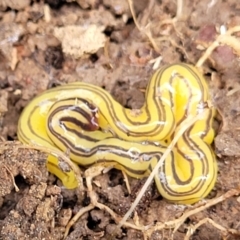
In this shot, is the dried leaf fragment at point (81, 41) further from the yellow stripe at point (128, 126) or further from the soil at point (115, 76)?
the yellow stripe at point (128, 126)

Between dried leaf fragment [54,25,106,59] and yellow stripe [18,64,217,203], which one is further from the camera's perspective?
dried leaf fragment [54,25,106,59]

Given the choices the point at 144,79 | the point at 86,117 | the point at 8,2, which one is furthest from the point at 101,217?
the point at 8,2

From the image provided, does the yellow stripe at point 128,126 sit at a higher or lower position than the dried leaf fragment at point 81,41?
lower

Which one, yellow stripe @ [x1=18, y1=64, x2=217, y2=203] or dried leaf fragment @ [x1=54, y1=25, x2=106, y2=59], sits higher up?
dried leaf fragment @ [x1=54, y1=25, x2=106, y2=59]

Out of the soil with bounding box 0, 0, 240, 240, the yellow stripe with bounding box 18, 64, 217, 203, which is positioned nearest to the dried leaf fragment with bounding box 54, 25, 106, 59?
the soil with bounding box 0, 0, 240, 240

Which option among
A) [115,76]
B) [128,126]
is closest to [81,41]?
[115,76]

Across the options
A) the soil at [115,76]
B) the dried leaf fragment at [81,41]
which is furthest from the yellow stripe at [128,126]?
the dried leaf fragment at [81,41]

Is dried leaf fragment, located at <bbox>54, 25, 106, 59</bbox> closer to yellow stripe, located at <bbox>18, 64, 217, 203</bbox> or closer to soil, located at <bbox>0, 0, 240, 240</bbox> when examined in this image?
soil, located at <bbox>0, 0, 240, 240</bbox>
